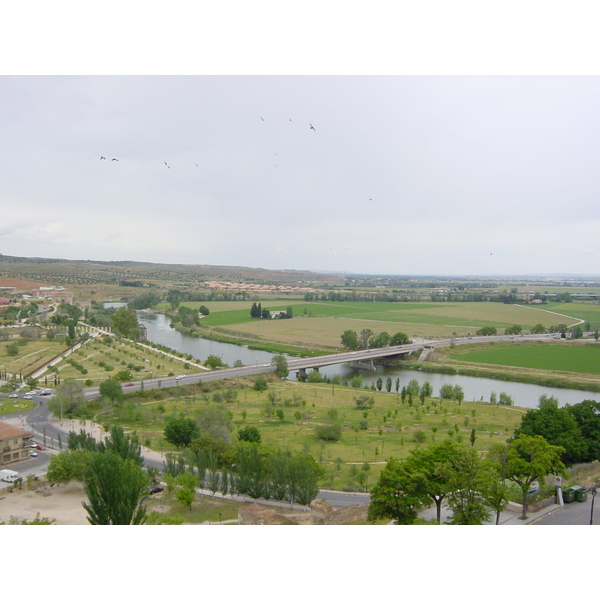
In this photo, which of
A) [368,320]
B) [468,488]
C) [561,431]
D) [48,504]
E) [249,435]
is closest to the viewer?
[468,488]

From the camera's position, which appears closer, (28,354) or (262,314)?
(28,354)

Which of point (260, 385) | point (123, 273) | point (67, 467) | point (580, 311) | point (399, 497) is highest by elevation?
point (123, 273)

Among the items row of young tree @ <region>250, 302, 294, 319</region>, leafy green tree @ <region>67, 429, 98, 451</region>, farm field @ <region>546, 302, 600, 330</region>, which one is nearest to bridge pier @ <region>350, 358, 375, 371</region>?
row of young tree @ <region>250, 302, 294, 319</region>

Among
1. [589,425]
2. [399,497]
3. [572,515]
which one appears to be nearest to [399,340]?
[589,425]


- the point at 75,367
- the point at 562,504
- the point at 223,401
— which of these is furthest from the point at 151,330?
the point at 562,504

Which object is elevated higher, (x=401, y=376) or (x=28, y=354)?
(x=28, y=354)

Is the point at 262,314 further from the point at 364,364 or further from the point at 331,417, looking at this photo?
the point at 331,417

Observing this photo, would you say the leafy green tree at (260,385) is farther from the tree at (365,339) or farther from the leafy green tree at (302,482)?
the tree at (365,339)
